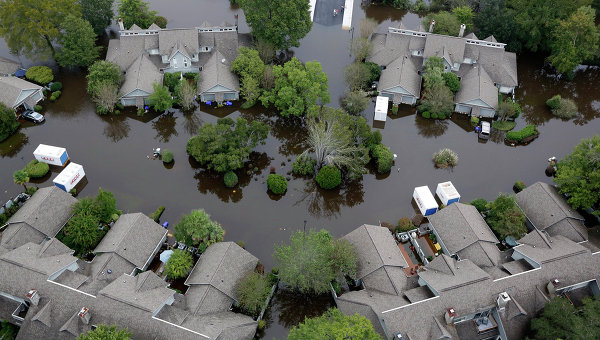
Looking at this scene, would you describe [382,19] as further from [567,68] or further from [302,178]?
[302,178]

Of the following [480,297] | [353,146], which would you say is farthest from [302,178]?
[480,297]

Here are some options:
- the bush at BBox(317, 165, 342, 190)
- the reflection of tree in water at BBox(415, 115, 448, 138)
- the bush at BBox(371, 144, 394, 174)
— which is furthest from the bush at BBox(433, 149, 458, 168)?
the bush at BBox(317, 165, 342, 190)

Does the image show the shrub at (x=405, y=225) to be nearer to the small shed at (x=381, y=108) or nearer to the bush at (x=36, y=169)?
the small shed at (x=381, y=108)

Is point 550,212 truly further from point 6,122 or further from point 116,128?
point 6,122

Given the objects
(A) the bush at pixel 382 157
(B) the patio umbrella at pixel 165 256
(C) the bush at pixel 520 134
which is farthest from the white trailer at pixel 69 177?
(C) the bush at pixel 520 134

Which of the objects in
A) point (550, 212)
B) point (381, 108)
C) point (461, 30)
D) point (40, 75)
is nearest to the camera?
point (550, 212)

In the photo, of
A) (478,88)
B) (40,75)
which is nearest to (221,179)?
(40,75)
